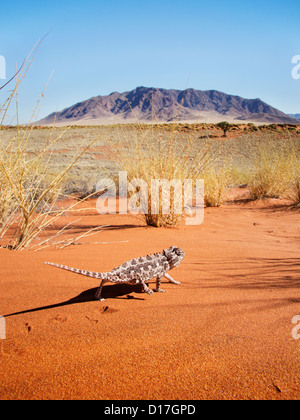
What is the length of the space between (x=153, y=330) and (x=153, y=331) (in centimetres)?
1

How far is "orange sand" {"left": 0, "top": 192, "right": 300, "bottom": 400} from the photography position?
48.5 inches

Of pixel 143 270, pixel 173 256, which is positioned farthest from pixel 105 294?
pixel 173 256

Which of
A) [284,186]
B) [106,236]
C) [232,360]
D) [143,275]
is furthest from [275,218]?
[232,360]

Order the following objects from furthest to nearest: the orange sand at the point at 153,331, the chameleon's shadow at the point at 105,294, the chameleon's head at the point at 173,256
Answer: the chameleon's head at the point at 173,256
the chameleon's shadow at the point at 105,294
the orange sand at the point at 153,331

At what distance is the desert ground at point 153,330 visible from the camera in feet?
4.04

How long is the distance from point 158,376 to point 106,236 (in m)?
3.11

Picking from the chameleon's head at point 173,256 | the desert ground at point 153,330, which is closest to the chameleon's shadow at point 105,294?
the desert ground at point 153,330

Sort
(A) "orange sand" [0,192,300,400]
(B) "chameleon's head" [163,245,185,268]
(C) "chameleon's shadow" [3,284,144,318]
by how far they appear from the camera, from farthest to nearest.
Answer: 1. (B) "chameleon's head" [163,245,185,268]
2. (C) "chameleon's shadow" [3,284,144,318]
3. (A) "orange sand" [0,192,300,400]

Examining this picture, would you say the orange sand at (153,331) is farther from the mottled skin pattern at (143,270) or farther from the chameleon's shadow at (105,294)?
the mottled skin pattern at (143,270)

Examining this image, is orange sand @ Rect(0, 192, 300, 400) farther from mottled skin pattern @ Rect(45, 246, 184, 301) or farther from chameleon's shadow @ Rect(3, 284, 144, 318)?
mottled skin pattern @ Rect(45, 246, 184, 301)

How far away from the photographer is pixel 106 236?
14.1 feet

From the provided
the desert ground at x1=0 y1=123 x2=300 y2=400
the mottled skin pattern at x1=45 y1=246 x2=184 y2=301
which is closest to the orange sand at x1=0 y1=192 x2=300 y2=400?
the desert ground at x1=0 y1=123 x2=300 y2=400

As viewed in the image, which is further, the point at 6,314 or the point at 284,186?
the point at 284,186

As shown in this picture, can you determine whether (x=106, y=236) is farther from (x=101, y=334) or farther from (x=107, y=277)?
(x=101, y=334)
